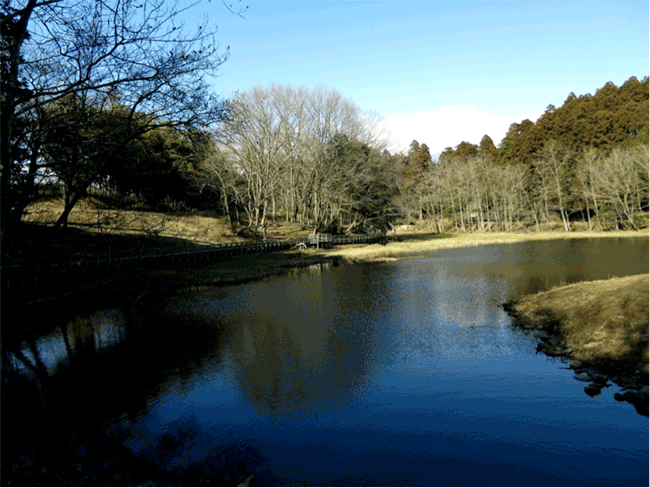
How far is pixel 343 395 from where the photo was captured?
10406 millimetres

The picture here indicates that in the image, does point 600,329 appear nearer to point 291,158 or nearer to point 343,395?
point 343,395

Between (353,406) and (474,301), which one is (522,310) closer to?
(474,301)

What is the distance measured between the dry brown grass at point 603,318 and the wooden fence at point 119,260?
1125 cm

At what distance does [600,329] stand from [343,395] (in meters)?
7.64

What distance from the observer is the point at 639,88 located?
70.9m

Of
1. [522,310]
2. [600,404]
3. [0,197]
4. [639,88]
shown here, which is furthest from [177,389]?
[639,88]

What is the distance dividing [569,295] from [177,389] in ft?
45.0

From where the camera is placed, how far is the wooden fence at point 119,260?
304 inches

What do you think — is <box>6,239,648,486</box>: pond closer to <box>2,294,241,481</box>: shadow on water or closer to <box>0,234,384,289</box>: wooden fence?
<box>2,294,241,481</box>: shadow on water

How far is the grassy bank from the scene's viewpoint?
10.4 meters

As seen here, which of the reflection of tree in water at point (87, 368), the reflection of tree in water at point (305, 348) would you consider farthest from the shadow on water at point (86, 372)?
the reflection of tree in water at point (305, 348)

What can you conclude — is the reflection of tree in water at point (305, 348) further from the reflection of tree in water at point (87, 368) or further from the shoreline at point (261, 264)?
the shoreline at point (261, 264)

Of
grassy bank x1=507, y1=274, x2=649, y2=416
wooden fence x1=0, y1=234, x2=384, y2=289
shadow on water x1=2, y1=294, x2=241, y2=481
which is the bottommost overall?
grassy bank x1=507, y1=274, x2=649, y2=416

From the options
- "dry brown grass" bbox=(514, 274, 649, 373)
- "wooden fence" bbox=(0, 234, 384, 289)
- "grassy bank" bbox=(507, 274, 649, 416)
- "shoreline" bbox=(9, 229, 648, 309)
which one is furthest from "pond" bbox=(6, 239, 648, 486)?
"shoreline" bbox=(9, 229, 648, 309)
